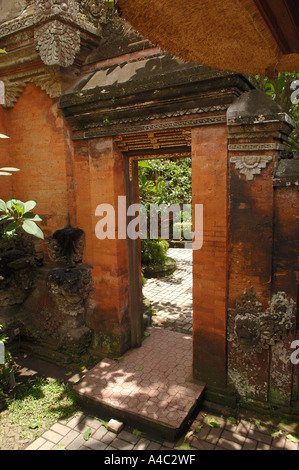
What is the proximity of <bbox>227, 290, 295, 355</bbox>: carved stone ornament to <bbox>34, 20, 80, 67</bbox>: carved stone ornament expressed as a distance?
14.9 feet

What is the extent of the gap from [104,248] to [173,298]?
152 inches

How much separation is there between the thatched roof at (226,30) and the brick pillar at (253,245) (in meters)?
1.91

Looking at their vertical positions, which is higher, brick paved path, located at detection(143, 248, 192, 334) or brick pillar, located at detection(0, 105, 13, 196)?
brick pillar, located at detection(0, 105, 13, 196)

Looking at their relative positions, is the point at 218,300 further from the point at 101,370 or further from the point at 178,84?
the point at 178,84

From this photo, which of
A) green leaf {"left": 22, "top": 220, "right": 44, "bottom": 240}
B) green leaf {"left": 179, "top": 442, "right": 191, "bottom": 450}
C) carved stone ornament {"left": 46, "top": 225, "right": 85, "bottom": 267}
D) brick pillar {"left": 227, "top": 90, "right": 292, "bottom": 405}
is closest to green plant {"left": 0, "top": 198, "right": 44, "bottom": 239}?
green leaf {"left": 22, "top": 220, "right": 44, "bottom": 240}

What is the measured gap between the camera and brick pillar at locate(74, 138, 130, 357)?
5.41m

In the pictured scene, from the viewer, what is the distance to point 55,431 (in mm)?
4301

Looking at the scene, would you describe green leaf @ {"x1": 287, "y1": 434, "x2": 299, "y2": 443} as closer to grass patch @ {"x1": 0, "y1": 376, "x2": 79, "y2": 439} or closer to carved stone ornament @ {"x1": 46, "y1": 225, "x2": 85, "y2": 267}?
grass patch @ {"x1": 0, "y1": 376, "x2": 79, "y2": 439}

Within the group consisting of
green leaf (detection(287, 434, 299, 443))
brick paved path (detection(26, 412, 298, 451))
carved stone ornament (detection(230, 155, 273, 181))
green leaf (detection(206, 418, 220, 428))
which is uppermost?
carved stone ornament (detection(230, 155, 273, 181))

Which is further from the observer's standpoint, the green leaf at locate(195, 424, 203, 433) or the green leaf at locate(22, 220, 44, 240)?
the green leaf at locate(195, 424, 203, 433)

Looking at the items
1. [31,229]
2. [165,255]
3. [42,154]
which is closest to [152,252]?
[165,255]

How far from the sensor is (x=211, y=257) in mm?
4508

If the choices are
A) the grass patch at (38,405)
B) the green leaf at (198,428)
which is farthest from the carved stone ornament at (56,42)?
the green leaf at (198,428)

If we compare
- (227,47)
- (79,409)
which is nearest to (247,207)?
(227,47)
